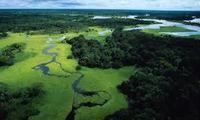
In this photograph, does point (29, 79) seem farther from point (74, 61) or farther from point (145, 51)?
point (145, 51)

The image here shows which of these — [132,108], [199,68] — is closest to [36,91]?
[132,108]

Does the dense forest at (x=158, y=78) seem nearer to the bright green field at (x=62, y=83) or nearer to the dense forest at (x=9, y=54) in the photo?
the bright green field at (x=62, y=83)

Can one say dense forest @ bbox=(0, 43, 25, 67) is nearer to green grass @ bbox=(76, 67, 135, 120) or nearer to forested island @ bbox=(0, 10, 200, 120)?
forested island @ bbox=(0, 10, 200, 120)

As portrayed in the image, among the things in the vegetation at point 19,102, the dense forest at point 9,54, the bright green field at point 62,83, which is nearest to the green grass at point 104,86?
the bright green field at point 62,83

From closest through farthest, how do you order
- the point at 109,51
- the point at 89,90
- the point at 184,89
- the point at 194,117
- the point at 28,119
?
the point at 194,117 < the point at 28,119 < the point at 184,89 < the point at 89,90 < the point at 109,51

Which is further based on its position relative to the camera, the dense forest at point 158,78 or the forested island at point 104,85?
the forested island at point 104,85

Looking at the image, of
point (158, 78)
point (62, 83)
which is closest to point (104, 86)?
point (62, 83)

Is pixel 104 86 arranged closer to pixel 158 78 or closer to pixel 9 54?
pixel 158 78
